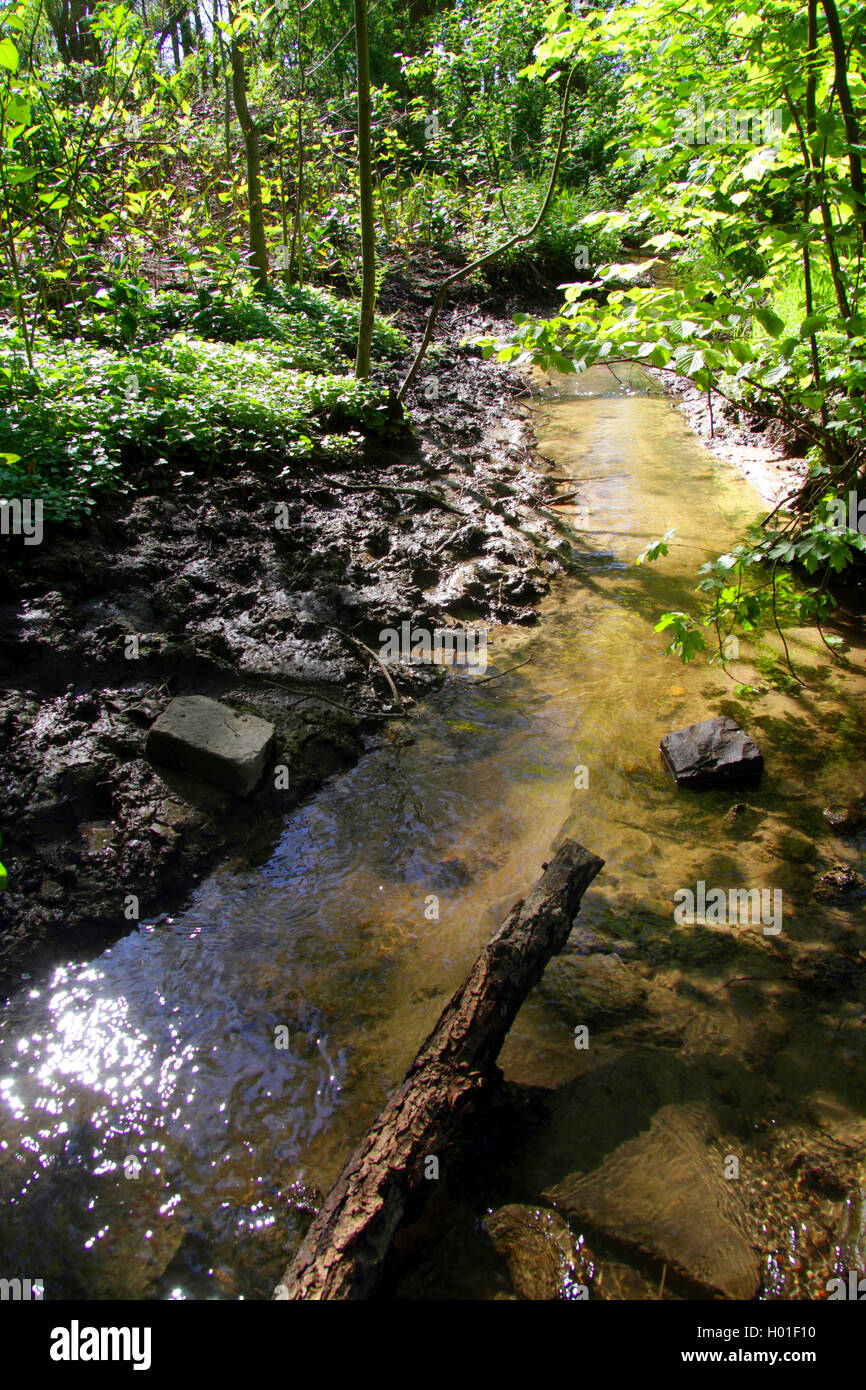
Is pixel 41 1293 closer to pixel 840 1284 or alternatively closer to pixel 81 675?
pixel 840 1284

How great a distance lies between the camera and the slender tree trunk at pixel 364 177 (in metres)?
6.54

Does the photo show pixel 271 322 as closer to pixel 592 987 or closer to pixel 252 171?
pixel 252 171

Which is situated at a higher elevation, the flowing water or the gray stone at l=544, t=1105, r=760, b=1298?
the flowing water

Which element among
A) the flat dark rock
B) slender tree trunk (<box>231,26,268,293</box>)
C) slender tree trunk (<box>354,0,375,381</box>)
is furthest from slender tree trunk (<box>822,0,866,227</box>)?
slender tree trunk (<box>231,26,268,293</box>)

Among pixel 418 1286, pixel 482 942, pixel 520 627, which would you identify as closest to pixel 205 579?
pixel 520 627

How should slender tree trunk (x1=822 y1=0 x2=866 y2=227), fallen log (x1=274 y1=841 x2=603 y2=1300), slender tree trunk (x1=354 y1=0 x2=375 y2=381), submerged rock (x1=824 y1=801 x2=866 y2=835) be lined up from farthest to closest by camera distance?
slender tree trunk (x1=354 y1=0 x2=375 y2=381), submerged rock (x1=824 y1=801 x2=866 y2=835), slender tree trunk (x1=822 y1=0 x2=866 y2=227), fallen log (x1=274 y1=841 x2=603 y2=1300)

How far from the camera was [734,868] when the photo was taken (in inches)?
142

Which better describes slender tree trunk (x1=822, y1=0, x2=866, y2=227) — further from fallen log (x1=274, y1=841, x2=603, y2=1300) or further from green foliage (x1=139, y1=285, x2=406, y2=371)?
green foliage (x1=139, y1=285, x2=406, y2=371)

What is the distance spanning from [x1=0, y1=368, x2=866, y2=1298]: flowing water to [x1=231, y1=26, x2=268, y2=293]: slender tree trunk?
8795 millimetres

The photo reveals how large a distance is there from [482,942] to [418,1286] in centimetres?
132

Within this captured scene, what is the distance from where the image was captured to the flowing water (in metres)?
2.32

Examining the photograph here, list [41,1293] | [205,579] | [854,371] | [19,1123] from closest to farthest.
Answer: [41,1293]
[19,1123]
[854,371]
[205,579]

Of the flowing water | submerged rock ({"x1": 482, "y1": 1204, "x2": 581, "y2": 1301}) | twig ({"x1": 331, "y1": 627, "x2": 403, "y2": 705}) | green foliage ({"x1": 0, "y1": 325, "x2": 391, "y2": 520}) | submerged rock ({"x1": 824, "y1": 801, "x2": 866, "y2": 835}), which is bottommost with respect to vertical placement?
submerged rock ({"x1": 482, "y1": 1204, "x2": 581, "y2": 1301})

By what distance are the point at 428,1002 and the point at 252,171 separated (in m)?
11.3
